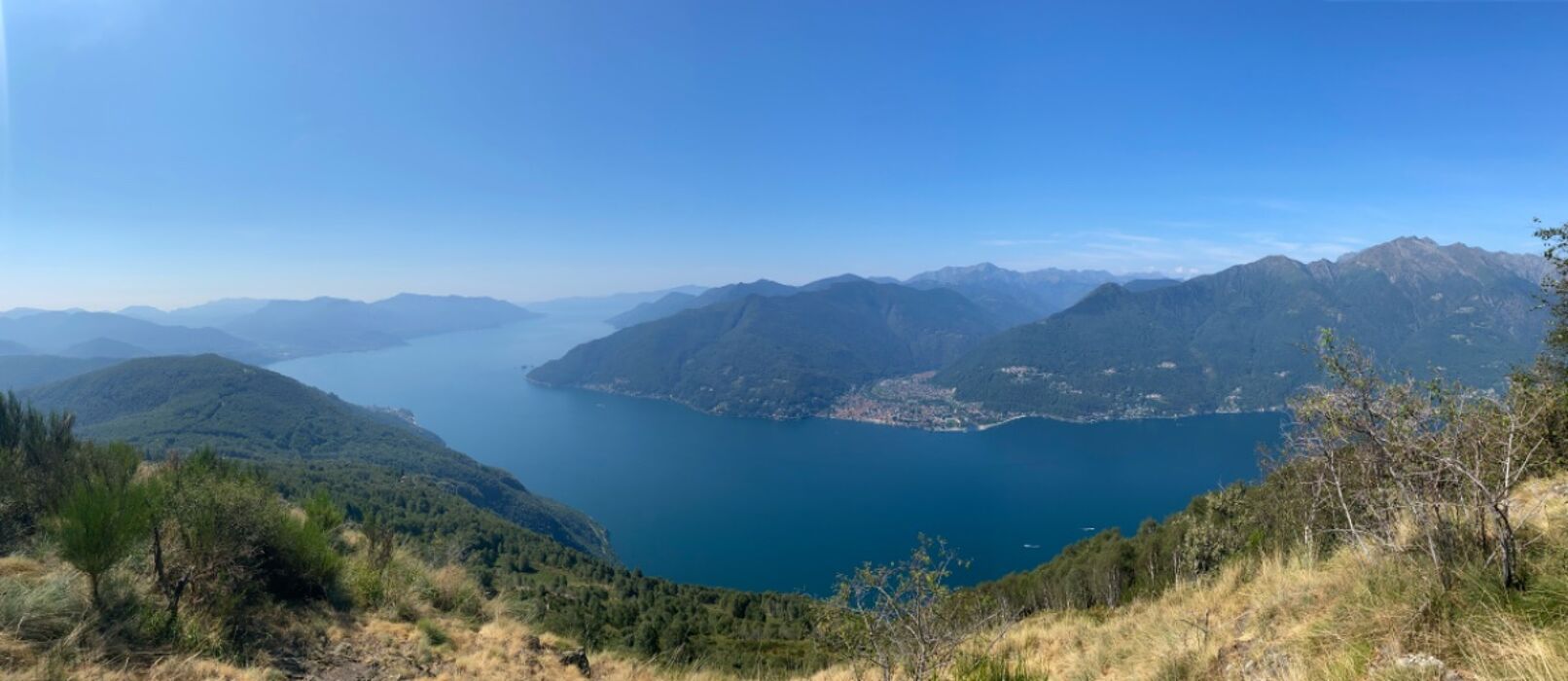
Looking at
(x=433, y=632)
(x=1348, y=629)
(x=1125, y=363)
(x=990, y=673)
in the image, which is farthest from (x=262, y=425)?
(x=1125, y=363)

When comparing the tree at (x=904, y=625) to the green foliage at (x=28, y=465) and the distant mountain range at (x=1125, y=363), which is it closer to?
the green foliage at (x=28, y=465)

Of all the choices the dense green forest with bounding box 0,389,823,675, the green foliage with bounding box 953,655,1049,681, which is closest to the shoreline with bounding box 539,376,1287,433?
the dense green forest with bounding box 0,389,823,675

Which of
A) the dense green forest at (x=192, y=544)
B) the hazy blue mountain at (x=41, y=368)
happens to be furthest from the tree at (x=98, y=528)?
the hazy blue mountain at (x=41, y=368)

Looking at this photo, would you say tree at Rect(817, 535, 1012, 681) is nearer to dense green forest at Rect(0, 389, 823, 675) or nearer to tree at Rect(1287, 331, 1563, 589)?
dense green forest at Rect(0, 389, 823, 675)

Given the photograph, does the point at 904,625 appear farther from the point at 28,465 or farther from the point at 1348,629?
the point at 28,465

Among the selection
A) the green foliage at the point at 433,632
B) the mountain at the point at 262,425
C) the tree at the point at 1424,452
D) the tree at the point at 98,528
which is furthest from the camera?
the mountain at the point at 262,425

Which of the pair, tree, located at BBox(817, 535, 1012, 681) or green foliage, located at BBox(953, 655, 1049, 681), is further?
tree, located at BBox(817, 535, 1012, 681)
